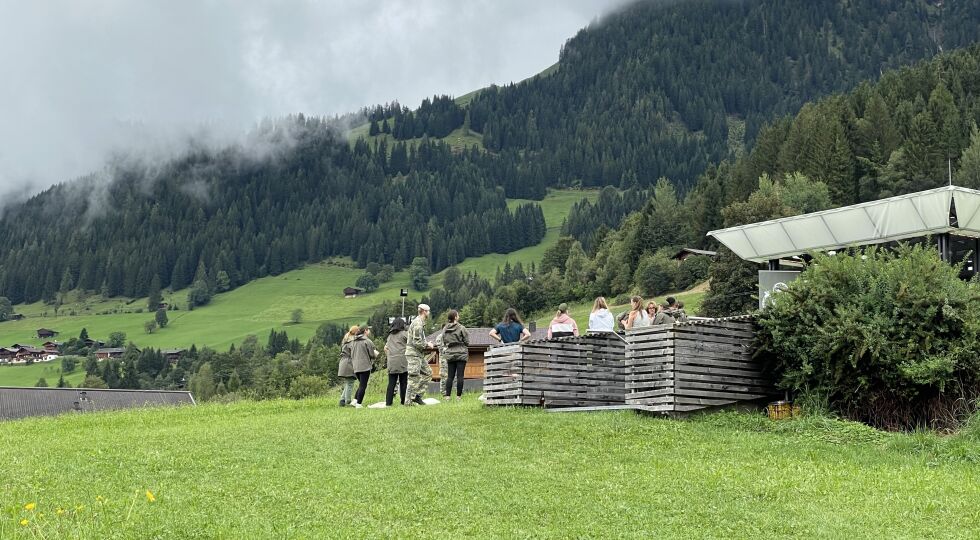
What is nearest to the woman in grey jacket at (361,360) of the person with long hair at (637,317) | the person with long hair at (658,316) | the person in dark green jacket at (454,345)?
the person in dark green jacket at (454,345)

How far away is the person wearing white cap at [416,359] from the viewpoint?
25.0 m

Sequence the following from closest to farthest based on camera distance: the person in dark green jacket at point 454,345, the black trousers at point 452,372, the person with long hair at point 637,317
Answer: the person with long hair at point 637,317, the person in dark green jacket at point 454,345, the black trousers at point 452,372

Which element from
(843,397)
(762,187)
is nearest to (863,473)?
(843,397)

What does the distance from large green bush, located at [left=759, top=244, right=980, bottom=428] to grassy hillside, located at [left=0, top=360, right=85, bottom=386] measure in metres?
166

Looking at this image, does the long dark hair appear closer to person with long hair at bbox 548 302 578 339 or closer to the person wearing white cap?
the person wearing white cap

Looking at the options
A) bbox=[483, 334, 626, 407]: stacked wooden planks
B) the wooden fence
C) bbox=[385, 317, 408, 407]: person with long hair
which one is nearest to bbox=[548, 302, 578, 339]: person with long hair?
bbox=[483, 334, 626, 407]: stacked wooden planks

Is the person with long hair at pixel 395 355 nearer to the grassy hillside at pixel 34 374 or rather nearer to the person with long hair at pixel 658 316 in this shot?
the person with long hair at pixel 658 316

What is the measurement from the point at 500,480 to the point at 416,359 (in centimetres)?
1140

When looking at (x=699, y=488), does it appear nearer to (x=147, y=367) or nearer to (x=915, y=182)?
(x=915, y=182)

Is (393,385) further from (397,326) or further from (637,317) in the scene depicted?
(637,317)

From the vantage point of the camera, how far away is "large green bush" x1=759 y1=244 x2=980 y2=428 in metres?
18.5

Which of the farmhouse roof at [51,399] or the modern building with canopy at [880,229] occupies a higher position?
the modern building with canopy at [880,229]

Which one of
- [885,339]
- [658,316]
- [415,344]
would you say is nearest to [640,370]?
[658,316]

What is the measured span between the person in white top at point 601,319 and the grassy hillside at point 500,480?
3.85m
